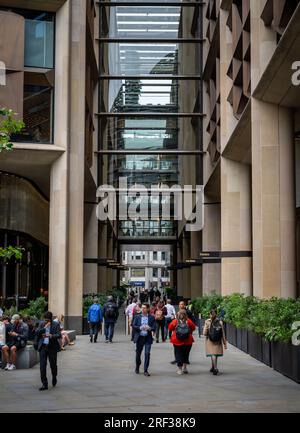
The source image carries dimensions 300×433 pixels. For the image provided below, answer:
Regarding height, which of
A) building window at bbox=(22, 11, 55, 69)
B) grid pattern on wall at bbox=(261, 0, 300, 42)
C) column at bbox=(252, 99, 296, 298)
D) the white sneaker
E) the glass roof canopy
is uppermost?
the glass roof canopy

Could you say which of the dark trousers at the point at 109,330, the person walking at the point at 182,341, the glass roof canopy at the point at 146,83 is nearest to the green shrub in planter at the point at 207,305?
the dark trousers at the point at 109,330

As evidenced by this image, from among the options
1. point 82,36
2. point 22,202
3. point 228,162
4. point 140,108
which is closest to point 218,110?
point 228,162

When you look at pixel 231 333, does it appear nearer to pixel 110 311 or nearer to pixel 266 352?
pixel 110 311

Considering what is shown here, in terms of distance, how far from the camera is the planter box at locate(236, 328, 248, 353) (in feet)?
71.6

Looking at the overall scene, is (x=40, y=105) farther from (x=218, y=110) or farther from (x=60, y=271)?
(x=218, y=110)

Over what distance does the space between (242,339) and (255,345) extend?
2722mm

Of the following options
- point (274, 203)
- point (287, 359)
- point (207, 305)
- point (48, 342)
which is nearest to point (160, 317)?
point (274, 203)

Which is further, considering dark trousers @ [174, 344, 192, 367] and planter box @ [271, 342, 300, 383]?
dark trousers @ [174, 344, 192, 367]

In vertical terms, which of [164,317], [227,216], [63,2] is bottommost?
[164,317]

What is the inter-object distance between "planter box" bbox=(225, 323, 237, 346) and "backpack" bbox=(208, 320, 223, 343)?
8387 mm

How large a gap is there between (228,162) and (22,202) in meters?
10.6

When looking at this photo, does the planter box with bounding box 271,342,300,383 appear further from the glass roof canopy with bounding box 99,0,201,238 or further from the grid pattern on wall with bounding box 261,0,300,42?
the glass roof canopy with bounding box 99,0,201,238

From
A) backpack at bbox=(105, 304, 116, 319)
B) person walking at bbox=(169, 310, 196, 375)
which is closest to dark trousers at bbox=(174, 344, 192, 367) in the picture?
Answer: person walking at bbox=(169, 310, 196, 375)

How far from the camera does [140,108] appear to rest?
52.4m
